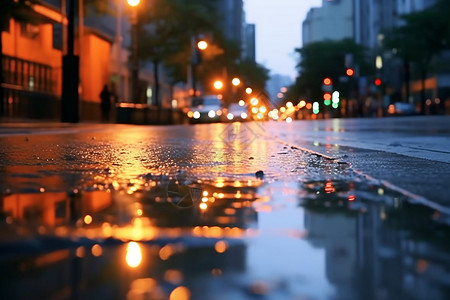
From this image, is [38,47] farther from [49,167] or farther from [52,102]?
[49,167]

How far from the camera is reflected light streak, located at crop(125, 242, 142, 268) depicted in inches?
115

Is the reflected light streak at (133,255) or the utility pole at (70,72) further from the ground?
the utility pole at (70,72)

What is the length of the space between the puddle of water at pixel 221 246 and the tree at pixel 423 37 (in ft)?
209

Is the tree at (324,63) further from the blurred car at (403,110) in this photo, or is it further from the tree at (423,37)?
the blurred car at (403,110)

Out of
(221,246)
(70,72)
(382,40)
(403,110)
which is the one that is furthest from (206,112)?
(221,246)

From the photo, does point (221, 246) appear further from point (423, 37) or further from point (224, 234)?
point (423, 37)

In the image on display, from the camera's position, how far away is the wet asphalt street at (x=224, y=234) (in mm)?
2615

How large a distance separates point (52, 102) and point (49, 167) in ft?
92.6

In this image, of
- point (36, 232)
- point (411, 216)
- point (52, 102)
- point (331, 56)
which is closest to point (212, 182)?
point (411, 216)

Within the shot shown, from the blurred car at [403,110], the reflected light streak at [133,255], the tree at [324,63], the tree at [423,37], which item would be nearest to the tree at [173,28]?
the blurred car at [403,110]

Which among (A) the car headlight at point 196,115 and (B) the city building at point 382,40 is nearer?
(A) the car headlight at point 196,115

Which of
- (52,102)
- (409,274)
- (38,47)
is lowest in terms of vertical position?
(409,274)

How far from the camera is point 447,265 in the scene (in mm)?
2973

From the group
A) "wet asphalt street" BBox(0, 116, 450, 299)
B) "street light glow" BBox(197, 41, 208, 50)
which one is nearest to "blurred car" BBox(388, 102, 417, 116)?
"street light glow" BBox(197, 41, 208, 50)
